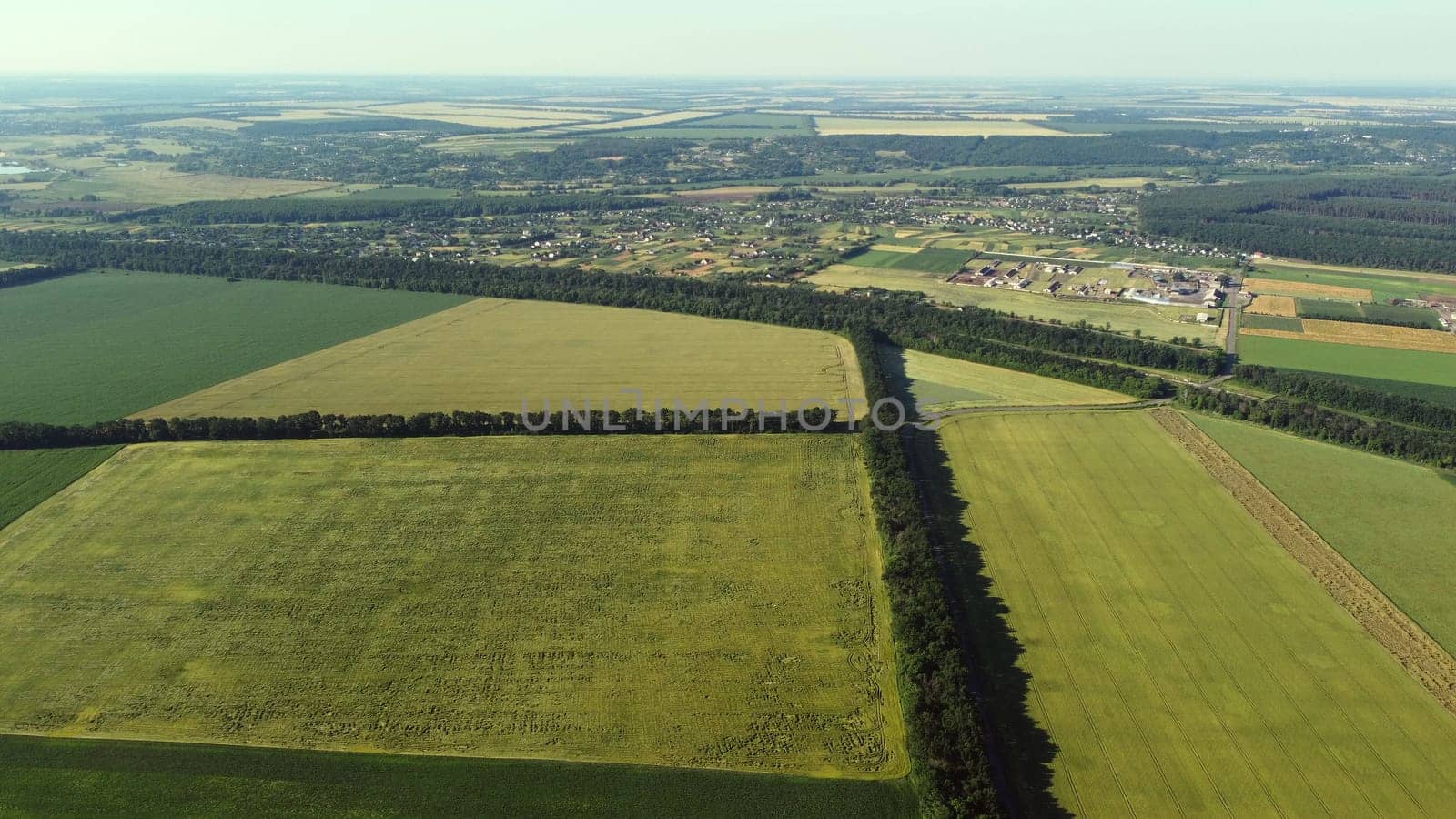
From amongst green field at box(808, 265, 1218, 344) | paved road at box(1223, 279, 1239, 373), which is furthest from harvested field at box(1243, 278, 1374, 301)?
green field at box(808, 265, 1218, 344)

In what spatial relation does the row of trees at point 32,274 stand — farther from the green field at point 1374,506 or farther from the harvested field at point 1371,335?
the harvested field at point 1371,335

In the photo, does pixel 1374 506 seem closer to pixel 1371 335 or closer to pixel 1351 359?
pixel 1351 359

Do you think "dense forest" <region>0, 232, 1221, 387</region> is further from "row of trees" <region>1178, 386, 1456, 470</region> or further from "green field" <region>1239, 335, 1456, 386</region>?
"green field" <region>1239, 335, 1456, 386</region>

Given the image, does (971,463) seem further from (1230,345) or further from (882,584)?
(1230,345)

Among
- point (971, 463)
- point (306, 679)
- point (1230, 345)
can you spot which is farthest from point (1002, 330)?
point (306, 679)

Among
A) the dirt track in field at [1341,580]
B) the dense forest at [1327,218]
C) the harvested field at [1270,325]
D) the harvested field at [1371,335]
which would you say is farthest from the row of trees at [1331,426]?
the dense forest at [1327,218]

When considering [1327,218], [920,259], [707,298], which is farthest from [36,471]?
[1327,218]

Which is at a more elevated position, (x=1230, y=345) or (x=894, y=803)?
(x=1230, y=345)
